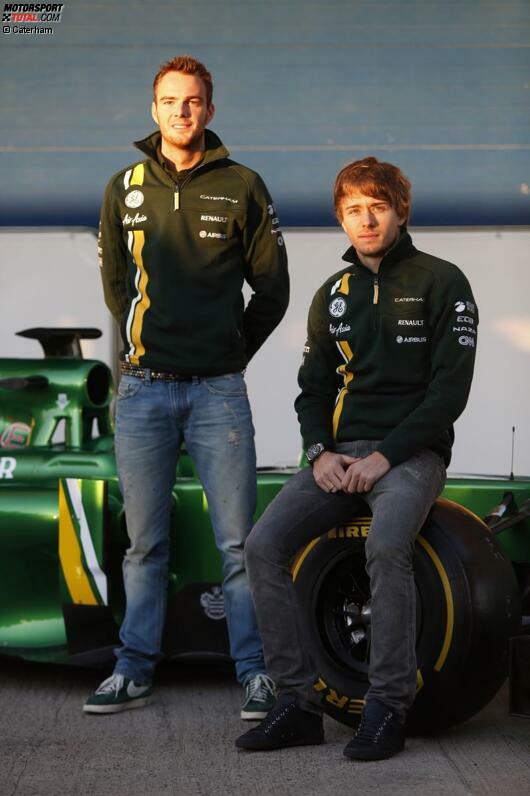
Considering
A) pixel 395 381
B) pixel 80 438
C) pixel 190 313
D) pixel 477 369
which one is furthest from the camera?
pixel 477 369

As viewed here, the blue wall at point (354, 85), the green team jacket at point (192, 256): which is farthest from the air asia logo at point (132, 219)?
the blue wall at point (354, 85)

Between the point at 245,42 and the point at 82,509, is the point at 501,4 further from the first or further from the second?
the point at 82,509

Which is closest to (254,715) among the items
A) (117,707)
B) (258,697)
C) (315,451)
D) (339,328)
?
(258,697)

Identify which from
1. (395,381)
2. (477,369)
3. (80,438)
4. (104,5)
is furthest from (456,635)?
(104,5)

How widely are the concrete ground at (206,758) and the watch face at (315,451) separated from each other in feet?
2.49

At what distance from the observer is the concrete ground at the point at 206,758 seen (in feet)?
10.7

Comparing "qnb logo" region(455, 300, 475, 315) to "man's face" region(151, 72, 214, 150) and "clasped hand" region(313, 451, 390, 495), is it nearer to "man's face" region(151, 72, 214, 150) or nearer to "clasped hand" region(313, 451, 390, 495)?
"clasped hand" region(313, 451, 390, 495)

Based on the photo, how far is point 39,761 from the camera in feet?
11.6

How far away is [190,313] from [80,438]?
1.26 m

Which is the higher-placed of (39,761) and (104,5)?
(104,5)

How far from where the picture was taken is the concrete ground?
3266mm

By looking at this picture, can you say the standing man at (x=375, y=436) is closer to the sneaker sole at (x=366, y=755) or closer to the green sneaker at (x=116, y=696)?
the sneaker sole at (x=366, y=755)

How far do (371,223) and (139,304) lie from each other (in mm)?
757

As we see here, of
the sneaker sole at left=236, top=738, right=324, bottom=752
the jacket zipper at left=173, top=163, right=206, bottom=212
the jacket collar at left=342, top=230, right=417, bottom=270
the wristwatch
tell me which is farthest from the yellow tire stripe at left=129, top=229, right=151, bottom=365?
the sneaker sole at left=236, top=738, right=324, bottom=752
